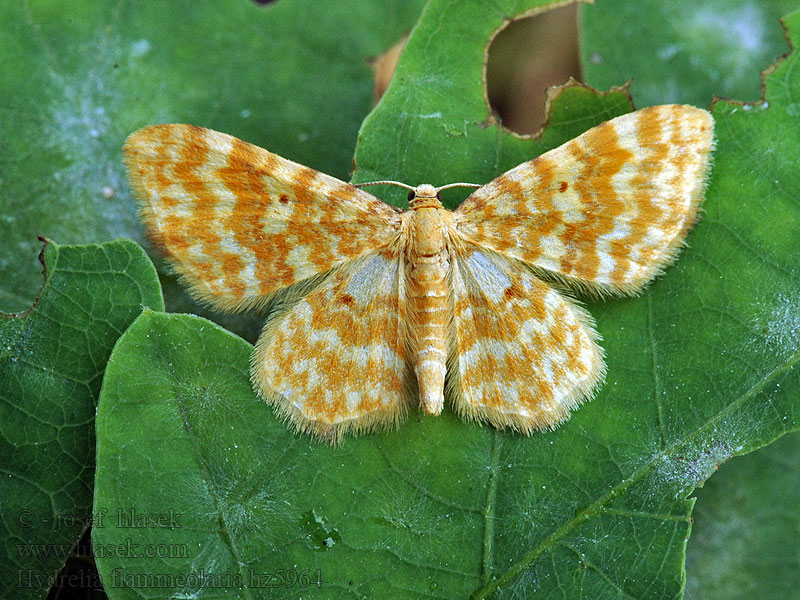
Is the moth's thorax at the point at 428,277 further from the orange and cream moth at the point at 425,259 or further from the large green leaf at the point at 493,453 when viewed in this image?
the large green leaf at the point at 493,453

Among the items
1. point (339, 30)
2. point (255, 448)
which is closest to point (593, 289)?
point (255, 448)

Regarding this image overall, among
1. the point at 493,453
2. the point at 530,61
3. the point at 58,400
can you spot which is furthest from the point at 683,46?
the point at 58,400

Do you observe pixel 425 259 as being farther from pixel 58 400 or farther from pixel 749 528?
pixel 749 528

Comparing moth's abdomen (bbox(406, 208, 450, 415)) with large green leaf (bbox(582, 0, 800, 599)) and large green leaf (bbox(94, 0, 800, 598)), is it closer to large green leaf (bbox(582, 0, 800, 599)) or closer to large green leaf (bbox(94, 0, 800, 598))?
large green leaf (bbox(94, 0, 800, 598))

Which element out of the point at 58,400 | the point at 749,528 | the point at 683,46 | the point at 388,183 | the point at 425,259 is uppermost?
the point at 683,46

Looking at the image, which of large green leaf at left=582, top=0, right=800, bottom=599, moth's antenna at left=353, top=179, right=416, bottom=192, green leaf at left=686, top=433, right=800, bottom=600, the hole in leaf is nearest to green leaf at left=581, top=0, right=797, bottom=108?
large green leaf at left=582, top=0, right=800, bottom=599

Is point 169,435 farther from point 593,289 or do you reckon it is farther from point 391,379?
point 593,289
